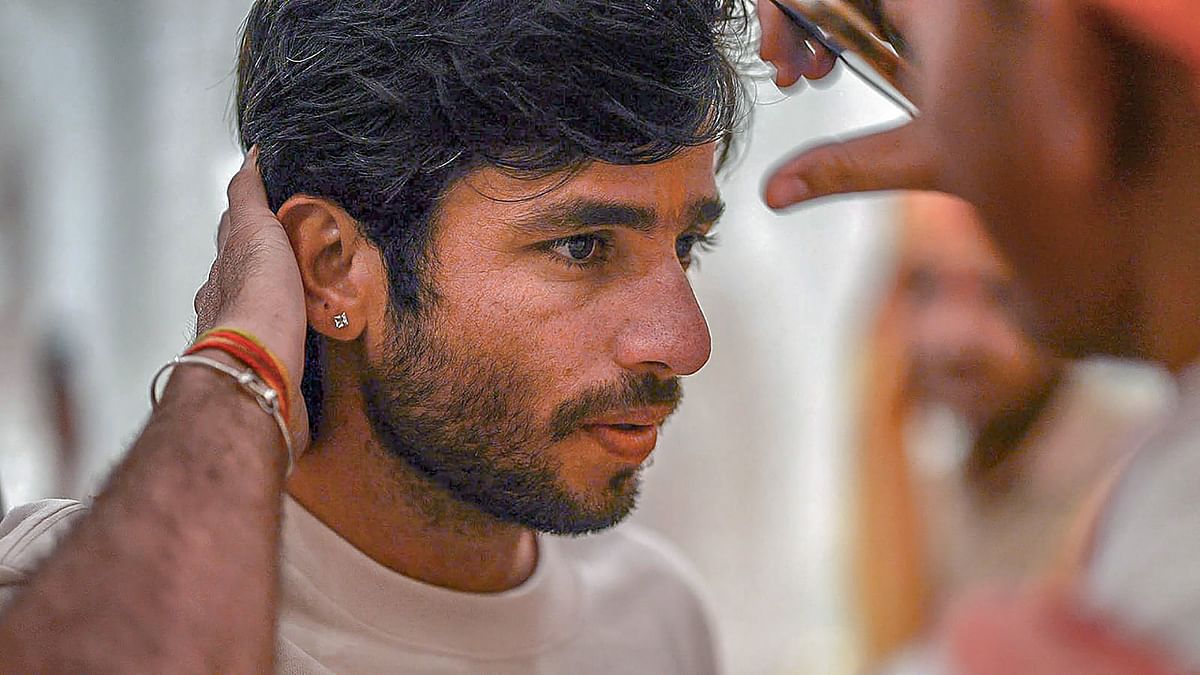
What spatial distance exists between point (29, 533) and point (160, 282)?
0.38m

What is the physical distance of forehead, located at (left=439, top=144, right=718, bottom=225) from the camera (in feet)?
2.98

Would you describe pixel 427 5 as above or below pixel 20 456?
above

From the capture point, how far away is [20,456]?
1.21m

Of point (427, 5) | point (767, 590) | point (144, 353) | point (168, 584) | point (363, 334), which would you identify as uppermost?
point (427, 5)

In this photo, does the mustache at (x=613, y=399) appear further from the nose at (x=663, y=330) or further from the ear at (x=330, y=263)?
the ear at (x=330, y=263)

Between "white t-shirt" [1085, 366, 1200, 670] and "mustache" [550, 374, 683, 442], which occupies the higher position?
"white t-shirt" [1085, 366, 1200, 670]

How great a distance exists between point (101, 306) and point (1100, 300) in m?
0.98

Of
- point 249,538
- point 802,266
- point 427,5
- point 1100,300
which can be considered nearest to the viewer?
point 1100,300

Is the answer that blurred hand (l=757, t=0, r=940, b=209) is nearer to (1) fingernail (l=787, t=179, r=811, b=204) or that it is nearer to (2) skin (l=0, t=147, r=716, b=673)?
(1) fingernail (l=787, t=179, r=811, b=204)

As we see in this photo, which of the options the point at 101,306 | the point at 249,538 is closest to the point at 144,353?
the point at 101,306

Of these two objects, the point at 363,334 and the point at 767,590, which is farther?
the point at 767,590

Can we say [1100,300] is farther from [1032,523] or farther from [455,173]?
[455,173]

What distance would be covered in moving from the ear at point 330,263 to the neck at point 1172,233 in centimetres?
62

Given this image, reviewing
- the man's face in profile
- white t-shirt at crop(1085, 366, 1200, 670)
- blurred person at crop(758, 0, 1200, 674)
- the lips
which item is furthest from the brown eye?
white t-shirt at crop(1085, 366, 1200, 670)
